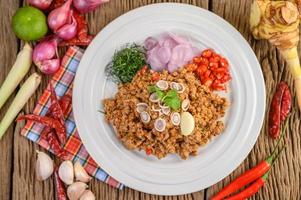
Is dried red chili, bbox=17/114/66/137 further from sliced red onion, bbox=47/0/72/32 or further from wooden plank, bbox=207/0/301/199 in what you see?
wooden plank, bbox=207/0/301/199

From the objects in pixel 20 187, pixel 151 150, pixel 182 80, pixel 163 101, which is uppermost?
pixel 182 80

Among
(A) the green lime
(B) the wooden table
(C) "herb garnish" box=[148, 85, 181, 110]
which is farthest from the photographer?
(B) the wooden table

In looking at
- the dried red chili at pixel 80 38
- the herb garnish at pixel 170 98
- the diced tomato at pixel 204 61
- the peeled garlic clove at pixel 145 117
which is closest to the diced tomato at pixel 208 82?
the diced tomato at pixel 204 61

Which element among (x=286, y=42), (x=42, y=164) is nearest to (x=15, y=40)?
(x=42, y=164)

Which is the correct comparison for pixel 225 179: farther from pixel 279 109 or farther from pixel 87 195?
pixel 87 195

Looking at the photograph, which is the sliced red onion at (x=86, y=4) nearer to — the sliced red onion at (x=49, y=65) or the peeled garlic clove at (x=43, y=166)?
the sliced red onion at (x=49, y=65)

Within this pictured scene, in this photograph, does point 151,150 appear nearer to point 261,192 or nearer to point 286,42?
point 261,192

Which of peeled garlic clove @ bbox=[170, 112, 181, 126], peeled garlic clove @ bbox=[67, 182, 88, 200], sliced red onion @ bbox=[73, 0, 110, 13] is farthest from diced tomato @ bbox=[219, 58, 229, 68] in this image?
peeled garlic clove @ bbox=[67, 182, 88, 200]
